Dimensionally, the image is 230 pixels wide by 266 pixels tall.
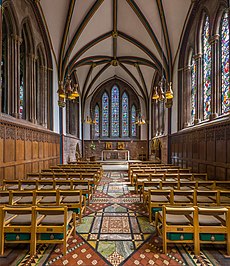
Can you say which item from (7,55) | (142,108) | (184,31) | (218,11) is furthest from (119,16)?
(142,108)

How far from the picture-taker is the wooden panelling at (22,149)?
699 cm

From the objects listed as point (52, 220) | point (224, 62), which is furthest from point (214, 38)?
point (52, 220)

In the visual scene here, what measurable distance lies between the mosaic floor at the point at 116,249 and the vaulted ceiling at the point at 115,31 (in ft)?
35.2

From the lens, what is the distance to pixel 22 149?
8.41 meters

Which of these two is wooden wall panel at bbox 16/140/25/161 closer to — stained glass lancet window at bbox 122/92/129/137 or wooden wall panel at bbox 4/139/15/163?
wooden wall panel at bbox 4/139/15/163

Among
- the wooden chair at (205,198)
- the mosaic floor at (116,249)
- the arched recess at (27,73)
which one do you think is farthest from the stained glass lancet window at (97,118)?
the wooden chair at (205,198)

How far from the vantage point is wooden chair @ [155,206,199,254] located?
10.1 ft

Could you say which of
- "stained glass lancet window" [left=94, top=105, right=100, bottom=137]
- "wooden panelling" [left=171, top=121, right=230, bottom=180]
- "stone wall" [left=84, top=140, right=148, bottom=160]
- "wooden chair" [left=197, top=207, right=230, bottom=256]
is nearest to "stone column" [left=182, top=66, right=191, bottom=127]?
"wooden panelling" [left=171, top=121, right=230, bottom=180]

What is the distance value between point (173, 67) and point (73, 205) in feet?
40.0

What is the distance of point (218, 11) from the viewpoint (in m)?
Answer: 8.06

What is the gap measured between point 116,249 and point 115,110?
20.8 metres

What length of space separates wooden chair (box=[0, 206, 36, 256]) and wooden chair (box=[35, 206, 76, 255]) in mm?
105

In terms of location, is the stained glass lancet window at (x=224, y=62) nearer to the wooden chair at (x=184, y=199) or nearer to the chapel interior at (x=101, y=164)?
the chapel interior at (x=101, y=164)

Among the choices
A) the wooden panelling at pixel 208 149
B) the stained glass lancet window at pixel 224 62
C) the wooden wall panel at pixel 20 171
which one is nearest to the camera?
the wooden panelling at pixel 208 149
